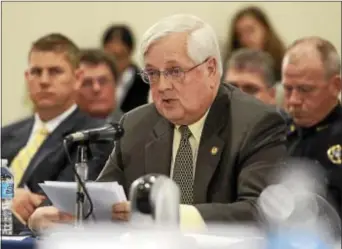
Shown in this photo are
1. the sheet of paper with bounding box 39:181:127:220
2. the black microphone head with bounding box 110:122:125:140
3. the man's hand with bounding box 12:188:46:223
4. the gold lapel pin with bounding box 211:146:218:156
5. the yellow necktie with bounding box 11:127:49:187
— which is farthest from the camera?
the yellow necktie with bounding box 11:127:49:187

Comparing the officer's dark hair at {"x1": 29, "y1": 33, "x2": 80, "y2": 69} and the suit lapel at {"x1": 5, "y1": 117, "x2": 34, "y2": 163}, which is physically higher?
the officer's dark hair at {"x1": 29, "y1": 33, "x2": 80, "y2": 69}

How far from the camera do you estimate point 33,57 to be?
163 inches

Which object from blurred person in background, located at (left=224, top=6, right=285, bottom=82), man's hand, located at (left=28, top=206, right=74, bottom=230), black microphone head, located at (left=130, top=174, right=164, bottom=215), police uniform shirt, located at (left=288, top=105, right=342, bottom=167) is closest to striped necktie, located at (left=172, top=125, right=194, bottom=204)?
man's hand, located at (left=28, top=206, right=74, bottom=230)

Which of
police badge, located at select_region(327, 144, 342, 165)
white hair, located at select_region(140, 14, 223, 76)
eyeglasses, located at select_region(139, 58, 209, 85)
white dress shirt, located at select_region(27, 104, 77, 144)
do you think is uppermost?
white hair, located at select_region(140, 14, 223, 76)

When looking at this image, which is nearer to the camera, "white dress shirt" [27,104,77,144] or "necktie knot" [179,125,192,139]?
"necktie knot" [179,125,192,139]

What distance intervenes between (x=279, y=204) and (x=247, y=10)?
444 cm

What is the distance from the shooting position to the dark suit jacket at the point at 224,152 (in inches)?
114

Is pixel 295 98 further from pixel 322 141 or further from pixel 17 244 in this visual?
pixel 17 244

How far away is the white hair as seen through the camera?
9.58 ft

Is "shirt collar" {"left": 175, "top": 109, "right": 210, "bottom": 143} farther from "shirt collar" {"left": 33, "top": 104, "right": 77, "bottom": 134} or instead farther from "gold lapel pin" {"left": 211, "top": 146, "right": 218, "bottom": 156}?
"shirt collar" {"left": 33, "top": 104, "right": 77, "bottom": 134}

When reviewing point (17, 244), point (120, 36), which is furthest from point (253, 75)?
point (17, 244)

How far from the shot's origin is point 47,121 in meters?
4.09

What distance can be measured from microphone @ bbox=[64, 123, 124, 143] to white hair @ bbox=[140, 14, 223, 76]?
0.28 meters

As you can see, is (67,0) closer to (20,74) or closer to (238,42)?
(20,74)
